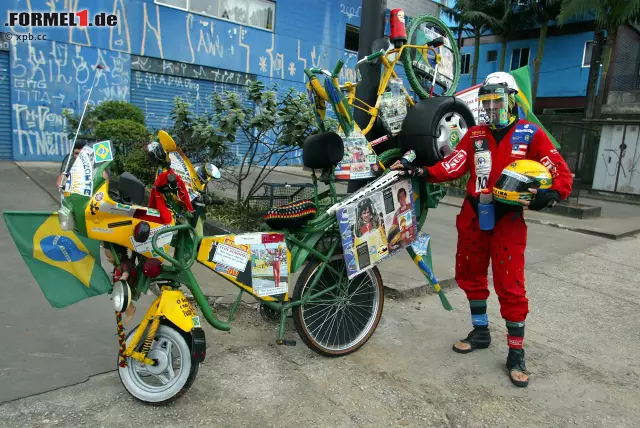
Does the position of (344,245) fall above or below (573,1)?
below

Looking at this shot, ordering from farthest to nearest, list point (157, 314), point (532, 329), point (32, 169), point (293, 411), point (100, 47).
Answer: point (100, 47) < point (32, 169) < point (532, 329) < point (293, 411) < point (157, 314)

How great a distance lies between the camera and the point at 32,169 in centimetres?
1065

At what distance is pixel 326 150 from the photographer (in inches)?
119

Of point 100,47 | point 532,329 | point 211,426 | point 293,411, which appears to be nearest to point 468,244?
point 532,329

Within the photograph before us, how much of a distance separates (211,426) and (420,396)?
132cm

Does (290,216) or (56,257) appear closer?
(56,257)

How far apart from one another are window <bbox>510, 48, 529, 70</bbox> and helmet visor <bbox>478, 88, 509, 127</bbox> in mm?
25697

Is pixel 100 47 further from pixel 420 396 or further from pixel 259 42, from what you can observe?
pixel 420 396

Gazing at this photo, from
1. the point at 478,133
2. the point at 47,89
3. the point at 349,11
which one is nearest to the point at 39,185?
the point at 47,89

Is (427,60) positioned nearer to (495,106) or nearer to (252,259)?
(495,106)

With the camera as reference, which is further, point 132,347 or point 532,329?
point 532,329

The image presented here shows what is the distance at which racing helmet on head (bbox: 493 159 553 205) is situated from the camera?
9.68 feet

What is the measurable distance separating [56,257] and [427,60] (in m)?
3.01

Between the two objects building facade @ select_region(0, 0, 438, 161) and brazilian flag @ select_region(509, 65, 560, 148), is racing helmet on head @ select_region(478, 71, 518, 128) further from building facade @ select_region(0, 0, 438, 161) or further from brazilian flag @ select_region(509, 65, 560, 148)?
building facade @ select_region(0, 0, 438, 161)
